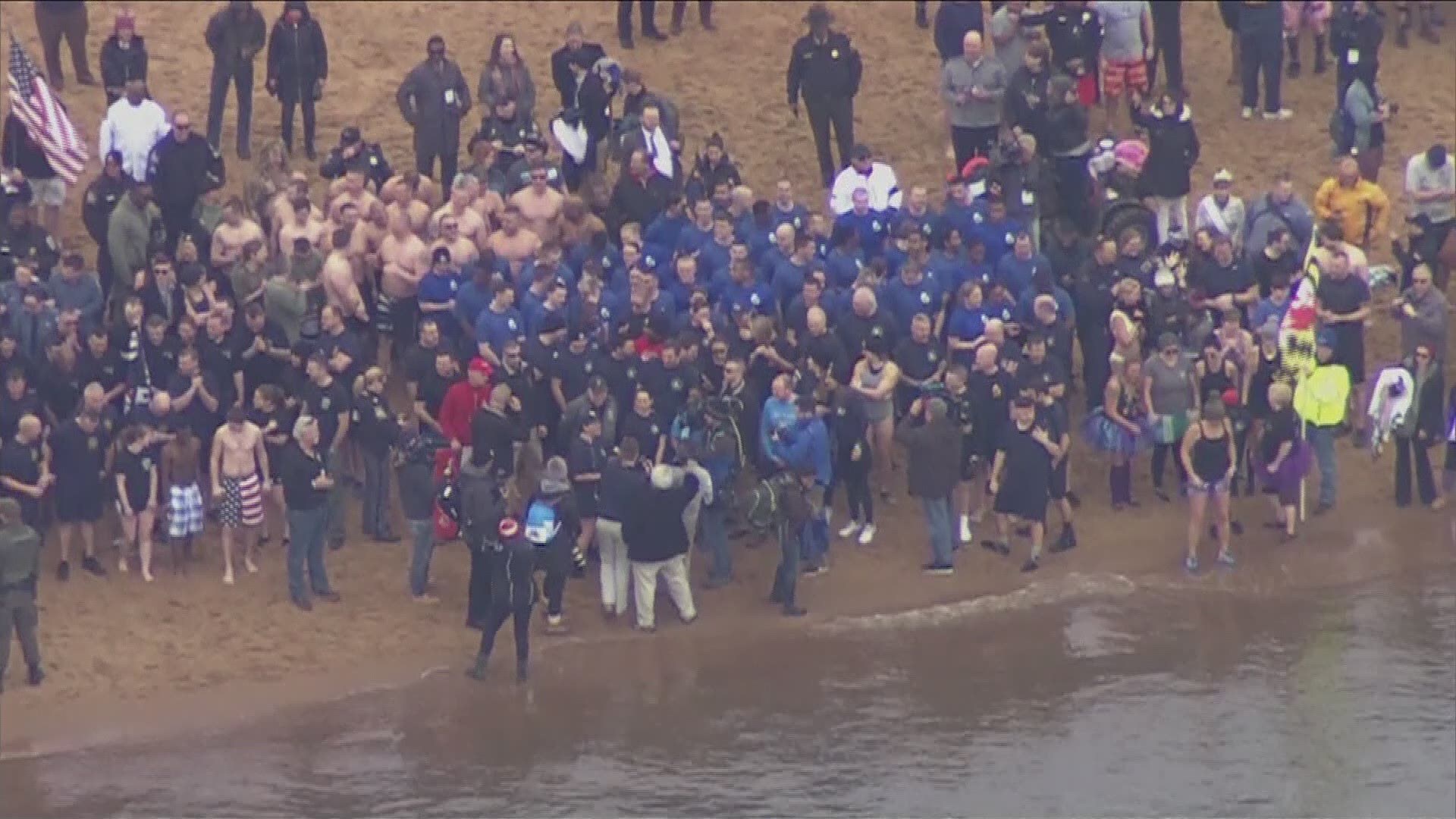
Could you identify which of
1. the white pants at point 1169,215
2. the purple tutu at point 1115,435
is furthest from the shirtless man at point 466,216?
the white pants at point 1169,215

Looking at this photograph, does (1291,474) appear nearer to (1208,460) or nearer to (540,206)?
(1208,460)

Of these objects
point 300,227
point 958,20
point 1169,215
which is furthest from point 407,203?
point 1169,215

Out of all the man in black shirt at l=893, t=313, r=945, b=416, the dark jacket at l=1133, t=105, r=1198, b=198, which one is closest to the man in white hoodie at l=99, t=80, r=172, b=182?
the man in black shirt at l=893, t=313, r=945, b=416

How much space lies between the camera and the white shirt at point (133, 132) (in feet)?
105

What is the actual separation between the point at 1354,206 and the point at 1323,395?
2835mm

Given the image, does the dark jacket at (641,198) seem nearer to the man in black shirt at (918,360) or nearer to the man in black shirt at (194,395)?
the man in black shirt at (918,360)

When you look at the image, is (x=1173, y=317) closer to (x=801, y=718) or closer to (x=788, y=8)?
(x=801, y=718)

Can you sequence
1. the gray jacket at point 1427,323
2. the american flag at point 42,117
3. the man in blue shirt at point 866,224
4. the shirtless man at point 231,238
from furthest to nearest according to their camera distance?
the man in blue shirt at point 866,224 → the american flag at point 42,117 → the gray jacket at point 1427,323 → the shirtless man at point 231,238

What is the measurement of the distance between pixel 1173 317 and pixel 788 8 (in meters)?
8.83

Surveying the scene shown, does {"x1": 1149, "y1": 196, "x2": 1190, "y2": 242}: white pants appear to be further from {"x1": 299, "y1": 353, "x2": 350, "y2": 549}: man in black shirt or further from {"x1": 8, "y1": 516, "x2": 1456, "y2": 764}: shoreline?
{"x1": 299, "y1": 353, "x2": 350, "y2": 549}: man in black shirt

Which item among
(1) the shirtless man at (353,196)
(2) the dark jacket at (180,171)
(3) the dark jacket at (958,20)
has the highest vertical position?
(3) the dark jacket at (958,20)

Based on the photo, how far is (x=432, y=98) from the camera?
33.2 metres

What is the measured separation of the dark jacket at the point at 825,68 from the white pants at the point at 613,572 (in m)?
6.24

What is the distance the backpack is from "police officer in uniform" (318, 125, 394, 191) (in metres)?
4.94
